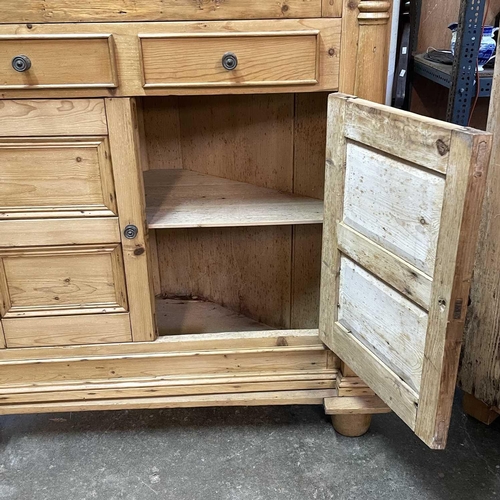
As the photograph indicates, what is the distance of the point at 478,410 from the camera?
1500mm

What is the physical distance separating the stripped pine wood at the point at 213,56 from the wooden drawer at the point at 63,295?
37cm

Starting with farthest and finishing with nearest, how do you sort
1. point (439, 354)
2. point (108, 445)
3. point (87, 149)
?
point (108, 445)
point (87, 149)
point (439, 354)

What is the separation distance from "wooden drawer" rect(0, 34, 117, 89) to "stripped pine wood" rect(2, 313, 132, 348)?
554 millimetres

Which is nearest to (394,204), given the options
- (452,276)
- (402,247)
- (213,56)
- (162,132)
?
(402,247)

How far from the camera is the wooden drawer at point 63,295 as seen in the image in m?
1.28

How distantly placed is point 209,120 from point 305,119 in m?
0.31

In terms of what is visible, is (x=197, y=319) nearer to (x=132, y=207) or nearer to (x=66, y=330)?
(x=66, y=330)

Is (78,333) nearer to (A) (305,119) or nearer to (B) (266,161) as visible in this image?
(B) (266,161)

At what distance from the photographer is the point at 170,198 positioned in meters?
1.51

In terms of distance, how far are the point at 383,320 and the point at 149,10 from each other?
31.0 inches

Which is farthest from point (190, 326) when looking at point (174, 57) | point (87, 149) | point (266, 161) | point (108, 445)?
point (174, 57)

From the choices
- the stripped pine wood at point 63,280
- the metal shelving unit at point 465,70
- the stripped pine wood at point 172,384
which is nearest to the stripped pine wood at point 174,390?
the stripped pine wood at point 172,384

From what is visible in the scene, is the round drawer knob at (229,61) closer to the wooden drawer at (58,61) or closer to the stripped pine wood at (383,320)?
the wooden drawer at (58,61)

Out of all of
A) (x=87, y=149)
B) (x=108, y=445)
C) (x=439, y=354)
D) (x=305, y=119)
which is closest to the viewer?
(x=439, y=354)
